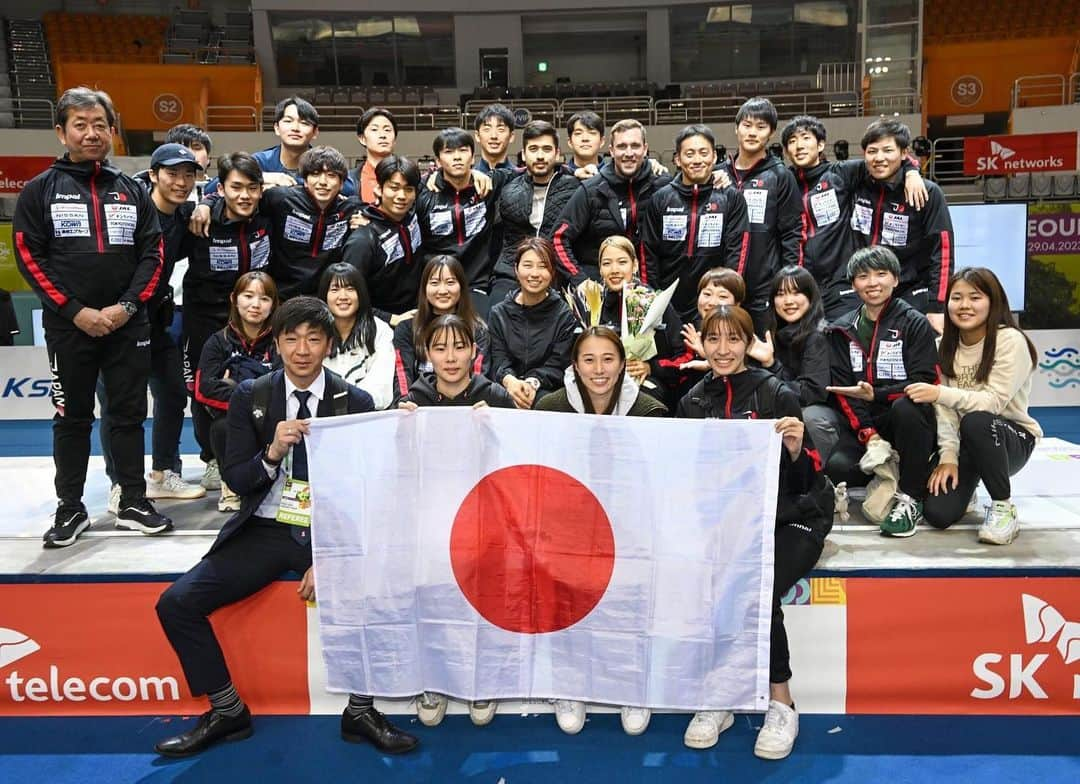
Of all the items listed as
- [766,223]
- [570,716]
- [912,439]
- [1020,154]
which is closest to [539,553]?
[570,716]

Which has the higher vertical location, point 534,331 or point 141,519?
point 534,331

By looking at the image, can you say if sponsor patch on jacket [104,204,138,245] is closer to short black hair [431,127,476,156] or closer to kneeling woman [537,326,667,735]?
short black hair [431,127,476,156]

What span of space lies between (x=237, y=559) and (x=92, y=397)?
1.16 metres

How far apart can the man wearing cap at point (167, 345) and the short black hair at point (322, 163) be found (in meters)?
0.49

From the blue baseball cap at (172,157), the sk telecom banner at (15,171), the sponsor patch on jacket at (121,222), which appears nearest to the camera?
the sponsor patch on jacket at (121,222)

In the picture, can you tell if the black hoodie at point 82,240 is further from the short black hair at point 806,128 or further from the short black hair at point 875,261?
the short black hair at point 806,128

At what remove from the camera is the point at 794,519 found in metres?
2.89

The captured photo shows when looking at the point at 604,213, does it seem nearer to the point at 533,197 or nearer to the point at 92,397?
the point at 533,197

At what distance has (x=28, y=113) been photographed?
17.1m

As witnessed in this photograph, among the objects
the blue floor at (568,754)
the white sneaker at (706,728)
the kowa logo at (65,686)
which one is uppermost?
the kowa logo at (65,686)


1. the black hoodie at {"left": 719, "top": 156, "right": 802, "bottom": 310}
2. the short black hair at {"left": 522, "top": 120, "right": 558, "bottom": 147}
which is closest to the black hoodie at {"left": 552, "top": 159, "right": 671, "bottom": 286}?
the short black hair at {"left": 522, "top": 120, "right": 558, "bottom": 147}

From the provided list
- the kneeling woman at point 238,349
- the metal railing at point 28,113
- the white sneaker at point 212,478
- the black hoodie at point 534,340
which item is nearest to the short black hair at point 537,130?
the black hoodie at point 534,340

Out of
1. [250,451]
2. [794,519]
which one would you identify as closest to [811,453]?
[794,519]

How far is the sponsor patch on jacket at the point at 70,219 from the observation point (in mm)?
3396
